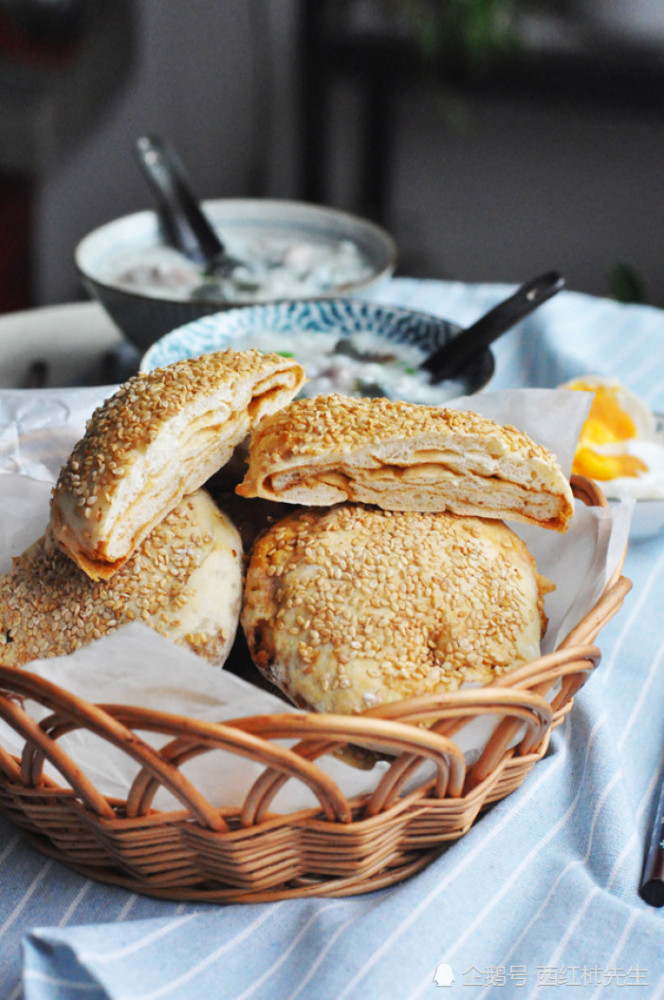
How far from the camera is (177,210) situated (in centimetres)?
217

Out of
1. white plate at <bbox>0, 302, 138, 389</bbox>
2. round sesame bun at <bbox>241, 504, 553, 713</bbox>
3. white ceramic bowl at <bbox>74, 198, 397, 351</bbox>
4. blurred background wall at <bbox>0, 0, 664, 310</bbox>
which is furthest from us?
blurred background wall at <bbox>0, 0, 664, 310</bbox>

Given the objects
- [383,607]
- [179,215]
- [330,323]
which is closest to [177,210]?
[179,215]

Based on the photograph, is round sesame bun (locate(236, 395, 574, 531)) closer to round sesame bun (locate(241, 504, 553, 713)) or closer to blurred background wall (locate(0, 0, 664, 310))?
round sesame bun (locate(241, 504, 553, 713))

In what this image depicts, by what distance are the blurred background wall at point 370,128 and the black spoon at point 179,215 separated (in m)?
1.99

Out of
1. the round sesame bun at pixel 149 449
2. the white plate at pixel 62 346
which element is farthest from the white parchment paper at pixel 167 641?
the white plate at pixel 62 346

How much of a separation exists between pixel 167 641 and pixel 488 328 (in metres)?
0.95

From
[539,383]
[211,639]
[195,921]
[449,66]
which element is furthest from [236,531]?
[449,66]

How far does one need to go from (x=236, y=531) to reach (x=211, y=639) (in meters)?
0.17

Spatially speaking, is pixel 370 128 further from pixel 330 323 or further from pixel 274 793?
pixel 274 793

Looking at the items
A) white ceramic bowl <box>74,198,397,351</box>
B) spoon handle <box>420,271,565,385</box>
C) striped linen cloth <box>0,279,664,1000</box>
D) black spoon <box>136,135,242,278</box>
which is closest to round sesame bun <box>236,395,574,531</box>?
striped linen cloth <box>0,279,664,1000</box>

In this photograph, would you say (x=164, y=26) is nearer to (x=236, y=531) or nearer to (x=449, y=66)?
(x=449, y=66)

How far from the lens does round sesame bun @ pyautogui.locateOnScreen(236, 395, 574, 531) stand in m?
1.01

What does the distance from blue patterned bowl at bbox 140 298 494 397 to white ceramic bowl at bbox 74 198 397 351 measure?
0.04 meters

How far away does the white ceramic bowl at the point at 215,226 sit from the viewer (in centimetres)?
168
